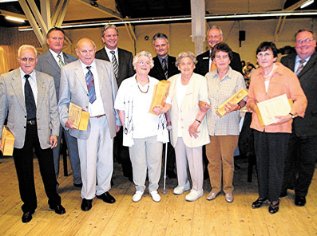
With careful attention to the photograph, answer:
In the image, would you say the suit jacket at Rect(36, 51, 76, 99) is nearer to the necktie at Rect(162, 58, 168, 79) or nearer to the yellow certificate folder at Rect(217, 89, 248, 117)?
the necktie at Rect(162, 58, 168, 79)

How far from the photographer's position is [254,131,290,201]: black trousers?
2.82 metres

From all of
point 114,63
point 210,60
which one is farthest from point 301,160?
point 114,63

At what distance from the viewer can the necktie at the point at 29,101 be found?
2760mm

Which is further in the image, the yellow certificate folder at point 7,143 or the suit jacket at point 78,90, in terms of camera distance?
the suit jacket at point 78,90

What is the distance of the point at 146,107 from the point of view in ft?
10.00

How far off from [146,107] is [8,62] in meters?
13.4

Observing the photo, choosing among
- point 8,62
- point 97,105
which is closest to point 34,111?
point 97,105

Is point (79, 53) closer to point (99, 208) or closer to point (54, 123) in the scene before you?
point (54, 123)

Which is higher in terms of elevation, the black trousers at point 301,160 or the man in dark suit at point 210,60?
the man in dark suit at point 210,60

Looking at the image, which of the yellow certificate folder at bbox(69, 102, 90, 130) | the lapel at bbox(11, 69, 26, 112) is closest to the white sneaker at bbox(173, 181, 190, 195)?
the yellow certificate folder at bbox(69, 102, 90, 130)

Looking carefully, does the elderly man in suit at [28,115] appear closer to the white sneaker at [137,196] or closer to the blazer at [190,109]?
the white sneaker at [137,196]

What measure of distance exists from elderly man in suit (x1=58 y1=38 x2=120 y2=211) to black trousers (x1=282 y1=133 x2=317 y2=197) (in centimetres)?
183

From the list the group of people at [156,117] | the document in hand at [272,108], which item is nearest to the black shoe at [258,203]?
the group of people at [156,117]

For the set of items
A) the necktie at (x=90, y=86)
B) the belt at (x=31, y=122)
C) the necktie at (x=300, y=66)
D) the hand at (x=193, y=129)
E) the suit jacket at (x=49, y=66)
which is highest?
the suit jacket at (x=49, y=66)
